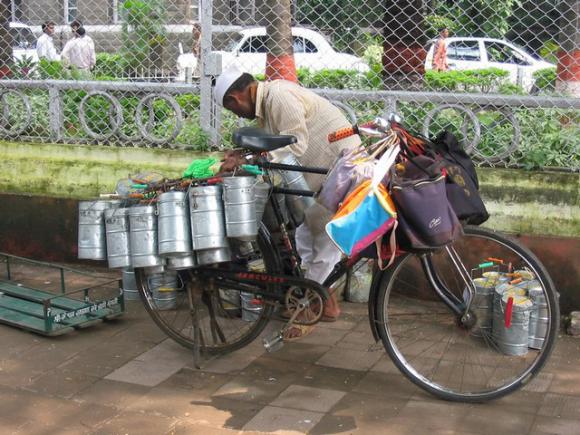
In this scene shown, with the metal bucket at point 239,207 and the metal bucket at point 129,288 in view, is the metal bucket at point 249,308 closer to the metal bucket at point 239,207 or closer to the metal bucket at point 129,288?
the metal bucket at point 239,207

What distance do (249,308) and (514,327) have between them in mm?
1558

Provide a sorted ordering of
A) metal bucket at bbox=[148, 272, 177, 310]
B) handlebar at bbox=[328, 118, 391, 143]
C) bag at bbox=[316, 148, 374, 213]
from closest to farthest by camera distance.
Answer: bag at bbox=[316, 148, 374, 213]
handlebar at bbox=[328, 118, 391, 143]
metal bucket at bbox=[148, 272, 177, 310]

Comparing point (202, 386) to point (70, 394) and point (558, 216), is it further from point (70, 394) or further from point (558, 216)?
point (558, 216)

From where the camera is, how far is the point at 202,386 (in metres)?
4.30

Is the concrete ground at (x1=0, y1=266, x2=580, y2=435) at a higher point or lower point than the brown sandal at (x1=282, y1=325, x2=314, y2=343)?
lower

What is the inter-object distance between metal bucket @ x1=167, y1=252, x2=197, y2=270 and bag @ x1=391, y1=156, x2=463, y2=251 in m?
1.20

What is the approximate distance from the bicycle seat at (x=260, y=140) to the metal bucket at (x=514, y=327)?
1.53 m

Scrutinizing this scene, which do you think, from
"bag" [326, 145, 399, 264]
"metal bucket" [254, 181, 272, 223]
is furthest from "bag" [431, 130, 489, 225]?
"metal bucket" [254, 181, 272, 223]

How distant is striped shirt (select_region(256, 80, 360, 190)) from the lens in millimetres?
4281

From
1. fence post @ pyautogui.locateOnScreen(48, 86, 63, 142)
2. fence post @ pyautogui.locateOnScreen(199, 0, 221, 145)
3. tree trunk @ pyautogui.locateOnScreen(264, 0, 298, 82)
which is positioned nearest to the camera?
fence post @ pyautogui.locateOnScreen(199, 0, 221, 145)

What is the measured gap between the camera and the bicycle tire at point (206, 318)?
4454 mm

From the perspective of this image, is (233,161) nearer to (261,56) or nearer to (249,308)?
(249,308)

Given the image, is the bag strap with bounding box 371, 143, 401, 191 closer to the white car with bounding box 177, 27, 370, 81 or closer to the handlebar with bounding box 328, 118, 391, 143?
the handlebar with bounding box 328, 118, 391, 143

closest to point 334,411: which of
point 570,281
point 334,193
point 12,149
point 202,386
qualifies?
point 202,386
